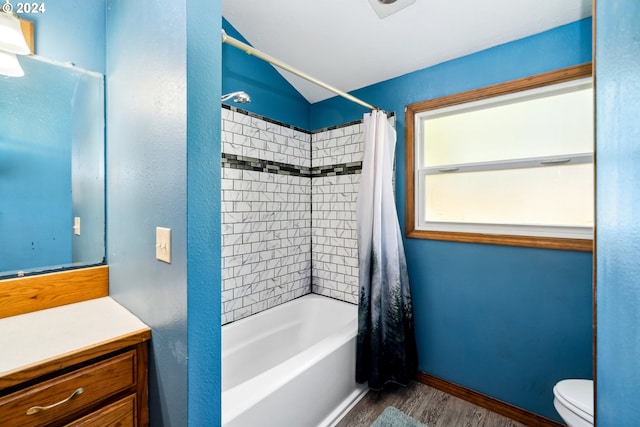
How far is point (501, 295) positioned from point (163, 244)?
6.28ft

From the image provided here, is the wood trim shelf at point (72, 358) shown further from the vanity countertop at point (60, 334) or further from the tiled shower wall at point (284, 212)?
the tiled shower wall at point (284, 212)

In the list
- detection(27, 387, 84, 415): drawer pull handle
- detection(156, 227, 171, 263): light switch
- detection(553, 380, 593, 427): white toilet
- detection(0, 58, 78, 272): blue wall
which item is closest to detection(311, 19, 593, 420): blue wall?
detection(553, 380, 593, 427): white toilet

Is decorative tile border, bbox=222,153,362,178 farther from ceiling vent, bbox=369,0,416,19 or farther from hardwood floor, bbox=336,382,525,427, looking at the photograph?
hardwood floor, bbox=336,382,525,427

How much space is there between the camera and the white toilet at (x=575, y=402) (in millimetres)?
1124

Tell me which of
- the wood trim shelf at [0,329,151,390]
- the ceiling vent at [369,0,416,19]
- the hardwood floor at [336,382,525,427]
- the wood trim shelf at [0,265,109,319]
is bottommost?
the hardwood floor at [336,382,525,427]

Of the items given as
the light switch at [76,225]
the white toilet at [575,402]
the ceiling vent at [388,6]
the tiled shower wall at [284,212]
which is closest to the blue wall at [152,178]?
the light switch at [76,225]

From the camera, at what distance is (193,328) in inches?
33.6

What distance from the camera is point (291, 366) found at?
4.76ft

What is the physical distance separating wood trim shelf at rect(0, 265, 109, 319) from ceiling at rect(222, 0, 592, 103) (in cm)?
183

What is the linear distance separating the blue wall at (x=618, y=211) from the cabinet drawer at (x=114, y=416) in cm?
140

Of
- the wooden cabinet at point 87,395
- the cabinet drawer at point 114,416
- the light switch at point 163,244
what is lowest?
the cabinet drawer at point 114,416

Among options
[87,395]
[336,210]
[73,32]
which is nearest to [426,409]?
[336,210]

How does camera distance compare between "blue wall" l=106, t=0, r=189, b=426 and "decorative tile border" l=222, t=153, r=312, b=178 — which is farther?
"decorative tile border" l=222, t=153, r=312, b=178

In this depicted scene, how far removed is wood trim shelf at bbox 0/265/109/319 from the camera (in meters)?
1.09
